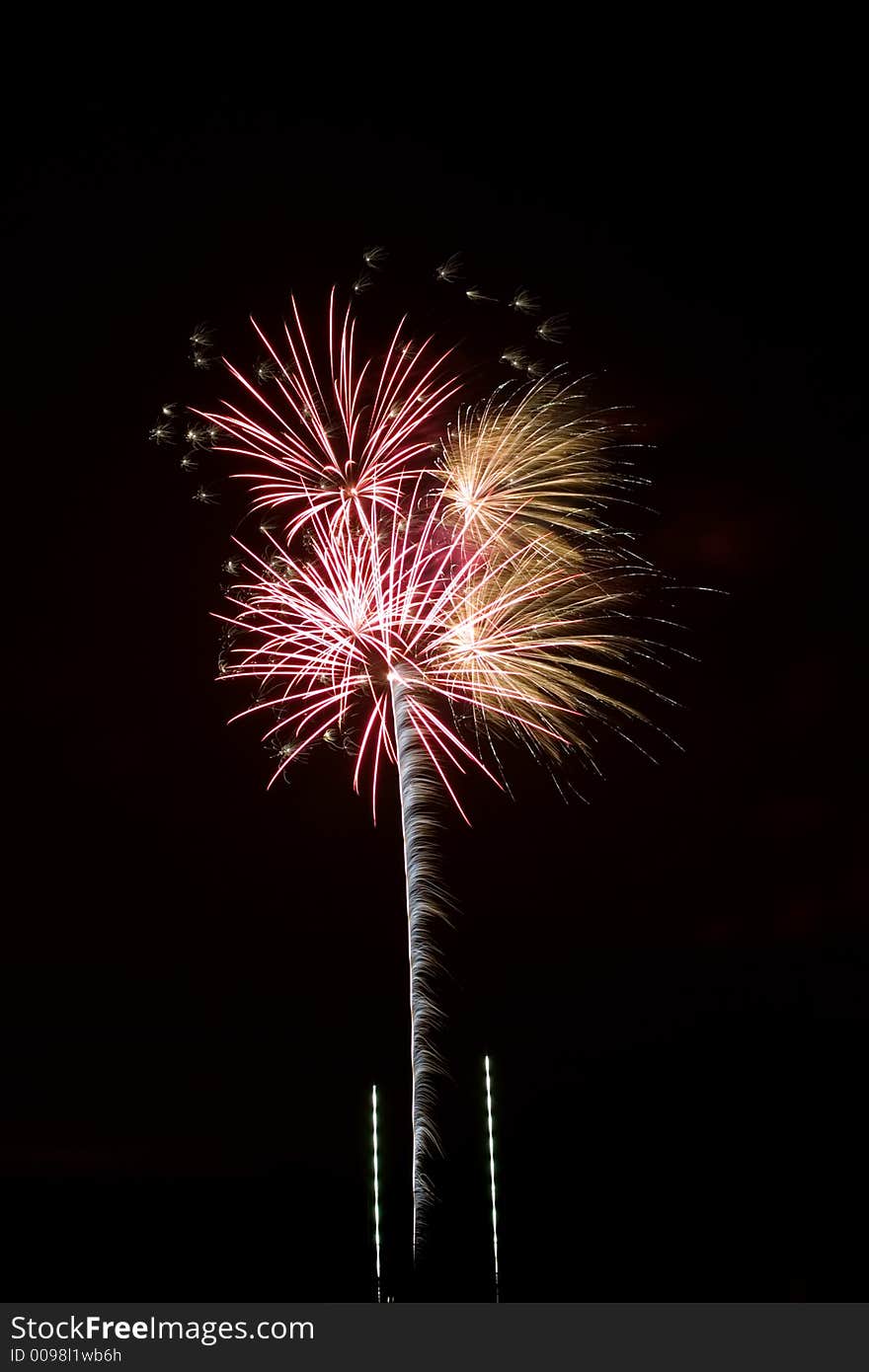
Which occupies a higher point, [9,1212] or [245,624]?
[245,624]

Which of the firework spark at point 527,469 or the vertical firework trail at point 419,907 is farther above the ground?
the firework spark at point 527,469

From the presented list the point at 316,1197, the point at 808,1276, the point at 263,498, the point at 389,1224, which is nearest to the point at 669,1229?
the point at 808,1276

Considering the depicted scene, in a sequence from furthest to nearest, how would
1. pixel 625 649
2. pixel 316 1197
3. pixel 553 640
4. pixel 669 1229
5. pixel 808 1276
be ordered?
pixel 316 1197, pixel 669 1229, pixel 808 1276, pixel 625 649, pixel 553 640

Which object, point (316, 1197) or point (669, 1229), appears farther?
point (316, 1197)

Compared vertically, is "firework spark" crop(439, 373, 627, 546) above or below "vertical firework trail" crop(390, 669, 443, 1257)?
above

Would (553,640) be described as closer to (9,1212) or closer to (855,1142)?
(855,1142)
